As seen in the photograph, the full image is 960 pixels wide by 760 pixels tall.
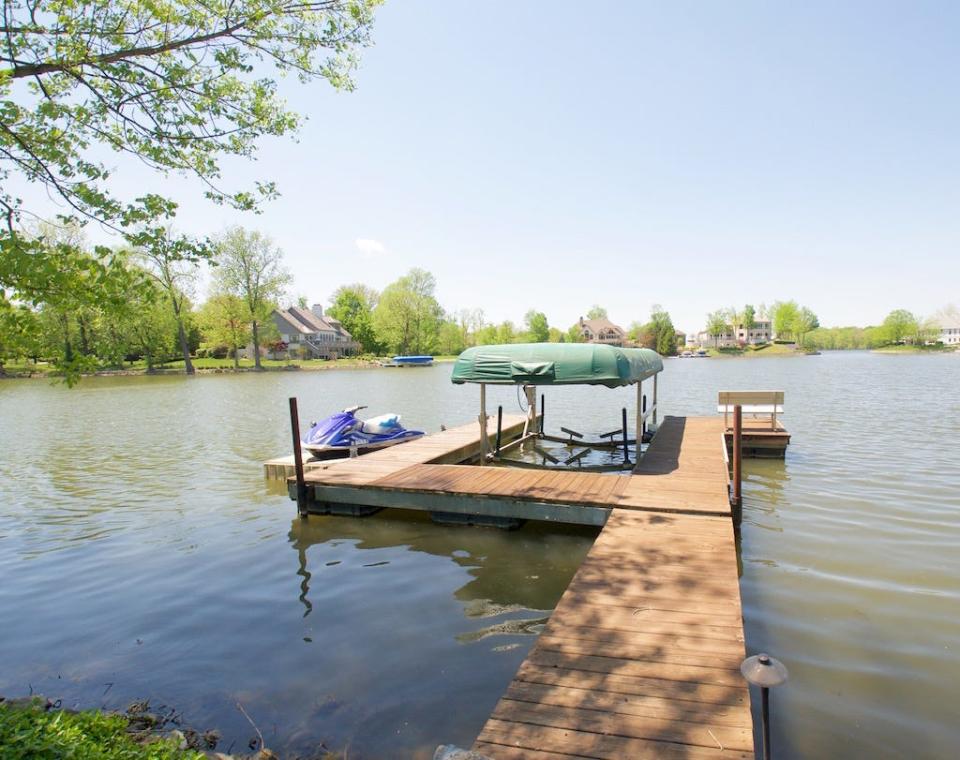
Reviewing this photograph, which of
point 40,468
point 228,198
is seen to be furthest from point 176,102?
point 40,468

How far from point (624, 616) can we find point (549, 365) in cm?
609

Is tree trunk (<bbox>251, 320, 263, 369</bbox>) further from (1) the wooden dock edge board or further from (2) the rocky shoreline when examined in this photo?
(2) the rocky shoreline

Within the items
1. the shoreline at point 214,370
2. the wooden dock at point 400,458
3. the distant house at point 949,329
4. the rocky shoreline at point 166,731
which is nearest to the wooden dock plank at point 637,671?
the rocky shoreline at point 166,731

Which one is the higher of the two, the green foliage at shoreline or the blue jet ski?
the blue jet ski

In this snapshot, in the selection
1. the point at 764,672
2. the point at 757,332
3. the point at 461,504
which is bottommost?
the point at 461,504

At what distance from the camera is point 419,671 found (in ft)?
18.4

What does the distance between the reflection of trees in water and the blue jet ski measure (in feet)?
11.0

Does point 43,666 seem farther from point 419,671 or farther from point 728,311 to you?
point 728,311

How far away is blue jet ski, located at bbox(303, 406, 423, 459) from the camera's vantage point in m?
14.2

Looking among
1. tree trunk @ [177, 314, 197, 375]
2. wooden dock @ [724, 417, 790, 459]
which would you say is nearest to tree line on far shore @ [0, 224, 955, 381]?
tree trunk @ [177, 314, 197, 375]

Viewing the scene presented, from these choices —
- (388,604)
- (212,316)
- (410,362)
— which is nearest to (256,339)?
(212,316)

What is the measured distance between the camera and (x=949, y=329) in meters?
165

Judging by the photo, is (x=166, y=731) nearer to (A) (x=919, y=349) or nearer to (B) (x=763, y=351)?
(B) (x=763, y=351)

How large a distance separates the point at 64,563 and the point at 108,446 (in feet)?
39.0
